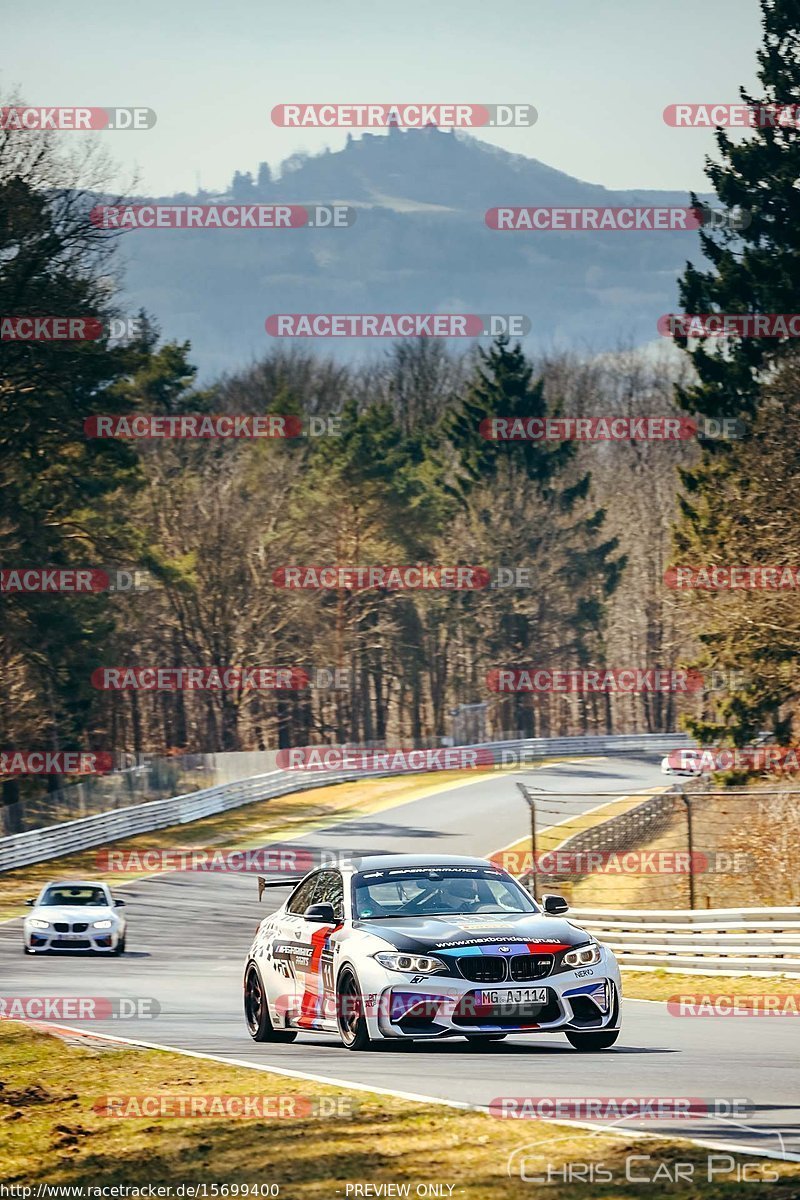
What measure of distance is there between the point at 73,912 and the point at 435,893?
1689 cm

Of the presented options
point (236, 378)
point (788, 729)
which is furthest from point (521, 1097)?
point (236, 378)

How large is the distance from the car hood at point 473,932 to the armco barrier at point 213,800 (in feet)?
111

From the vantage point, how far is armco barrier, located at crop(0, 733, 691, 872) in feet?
153

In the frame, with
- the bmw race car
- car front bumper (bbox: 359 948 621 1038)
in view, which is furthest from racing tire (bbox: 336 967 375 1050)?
car front bumper (bbox: 359 948 621 1038)

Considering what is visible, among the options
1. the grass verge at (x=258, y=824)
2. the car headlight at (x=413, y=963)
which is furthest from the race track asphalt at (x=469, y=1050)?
the grass verge at (x=258, y=824)

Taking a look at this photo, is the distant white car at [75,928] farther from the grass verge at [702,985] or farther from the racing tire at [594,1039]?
the racing tire at [594,1039]

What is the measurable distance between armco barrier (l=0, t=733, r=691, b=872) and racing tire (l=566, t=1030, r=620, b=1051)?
112 feet

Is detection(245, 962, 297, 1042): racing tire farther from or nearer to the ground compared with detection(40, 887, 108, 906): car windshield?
farther from the ground

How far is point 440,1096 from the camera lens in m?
10.0

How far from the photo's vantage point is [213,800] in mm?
56875

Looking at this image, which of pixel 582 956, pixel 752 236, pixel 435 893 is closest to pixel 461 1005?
pixel 582 956

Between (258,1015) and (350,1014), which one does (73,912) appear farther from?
(350,1014)

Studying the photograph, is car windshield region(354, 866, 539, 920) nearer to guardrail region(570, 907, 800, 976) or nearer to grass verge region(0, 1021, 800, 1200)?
grass verge region(0, 1021, 800, 1200)

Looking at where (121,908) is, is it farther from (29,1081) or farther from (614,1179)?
(614,1179)
